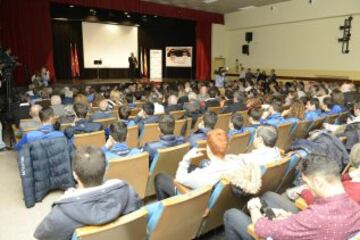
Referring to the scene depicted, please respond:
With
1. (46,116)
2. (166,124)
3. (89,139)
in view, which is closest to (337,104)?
(166,124)

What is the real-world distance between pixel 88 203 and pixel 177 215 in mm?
548

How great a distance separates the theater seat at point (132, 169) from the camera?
2.46m

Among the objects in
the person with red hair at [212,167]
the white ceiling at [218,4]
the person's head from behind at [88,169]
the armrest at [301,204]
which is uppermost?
the white ceiling at [218,4]

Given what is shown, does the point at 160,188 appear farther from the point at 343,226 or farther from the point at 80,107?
the point at 80,107

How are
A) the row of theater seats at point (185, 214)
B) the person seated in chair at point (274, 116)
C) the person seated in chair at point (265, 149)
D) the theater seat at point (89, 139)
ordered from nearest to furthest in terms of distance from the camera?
1. the row of theater seats at point (185, 214)
2. the person seated in chair at point (265, 149)
3. the theater seat at point (89, 139)
4. the person seated in chair at point (274, 116)

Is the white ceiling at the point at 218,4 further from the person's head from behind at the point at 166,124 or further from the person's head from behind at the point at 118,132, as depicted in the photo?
the person's head from behind at the point at 118,132

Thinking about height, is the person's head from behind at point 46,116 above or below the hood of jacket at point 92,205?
above

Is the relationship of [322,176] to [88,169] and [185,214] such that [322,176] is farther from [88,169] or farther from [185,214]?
[88,169]

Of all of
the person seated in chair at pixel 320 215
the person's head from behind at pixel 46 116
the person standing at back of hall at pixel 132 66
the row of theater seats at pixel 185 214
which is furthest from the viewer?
the person standing at back of hall at pixel 132 66

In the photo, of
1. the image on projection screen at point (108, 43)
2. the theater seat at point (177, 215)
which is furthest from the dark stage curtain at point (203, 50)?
the theater seat at point (177, 215)

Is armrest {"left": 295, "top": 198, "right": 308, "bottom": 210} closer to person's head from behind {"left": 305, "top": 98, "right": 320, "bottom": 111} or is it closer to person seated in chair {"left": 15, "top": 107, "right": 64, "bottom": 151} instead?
person seated in chair {"left": 15, "top": 107, "right": 64, "bottom": 151}

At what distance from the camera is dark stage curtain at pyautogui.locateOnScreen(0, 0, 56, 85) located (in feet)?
31.6

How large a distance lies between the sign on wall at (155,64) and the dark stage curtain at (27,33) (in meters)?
6.78

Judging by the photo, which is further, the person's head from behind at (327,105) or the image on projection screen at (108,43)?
the image on projection screen at (108,43)
